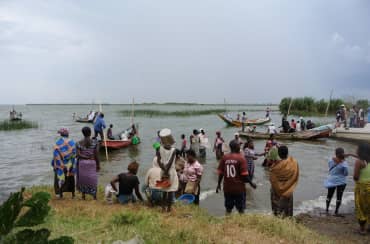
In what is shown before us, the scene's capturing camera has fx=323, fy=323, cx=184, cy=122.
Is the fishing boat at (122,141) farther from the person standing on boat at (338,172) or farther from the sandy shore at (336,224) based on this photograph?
the person standing on boat at (338,172)

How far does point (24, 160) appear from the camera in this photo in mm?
14961

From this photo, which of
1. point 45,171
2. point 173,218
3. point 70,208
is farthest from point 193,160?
point 45,171

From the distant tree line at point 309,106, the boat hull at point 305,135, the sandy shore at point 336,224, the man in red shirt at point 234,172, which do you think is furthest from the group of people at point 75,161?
the distant tree line at point 309,106

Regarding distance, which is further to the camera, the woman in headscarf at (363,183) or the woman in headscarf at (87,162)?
the woman in headscarf at (87,162)

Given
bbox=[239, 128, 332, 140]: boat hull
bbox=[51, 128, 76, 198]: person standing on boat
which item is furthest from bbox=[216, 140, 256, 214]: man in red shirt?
bbox=[239, 128, 332, 140]: boat hull

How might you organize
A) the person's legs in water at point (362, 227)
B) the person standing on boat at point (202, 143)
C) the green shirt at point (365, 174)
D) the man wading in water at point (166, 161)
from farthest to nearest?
1. the person standing on boat at point (202, 143)
2. the person's legs in water at point (362, 227)
3. the man wading in water at point (166, 161)
4. the green shirt at point (365, 174)

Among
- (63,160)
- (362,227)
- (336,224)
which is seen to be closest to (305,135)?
(336,224)

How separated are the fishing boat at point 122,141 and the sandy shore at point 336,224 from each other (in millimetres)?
11032

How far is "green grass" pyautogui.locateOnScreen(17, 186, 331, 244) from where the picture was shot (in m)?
4.07

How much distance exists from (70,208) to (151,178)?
4.94 feet

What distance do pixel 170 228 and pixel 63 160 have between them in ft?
9.55

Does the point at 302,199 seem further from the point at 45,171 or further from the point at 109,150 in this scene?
the point at 109,150

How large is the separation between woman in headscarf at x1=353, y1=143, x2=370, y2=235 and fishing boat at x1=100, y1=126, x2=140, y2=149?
12261 mm

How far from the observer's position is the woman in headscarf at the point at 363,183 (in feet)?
17.2
